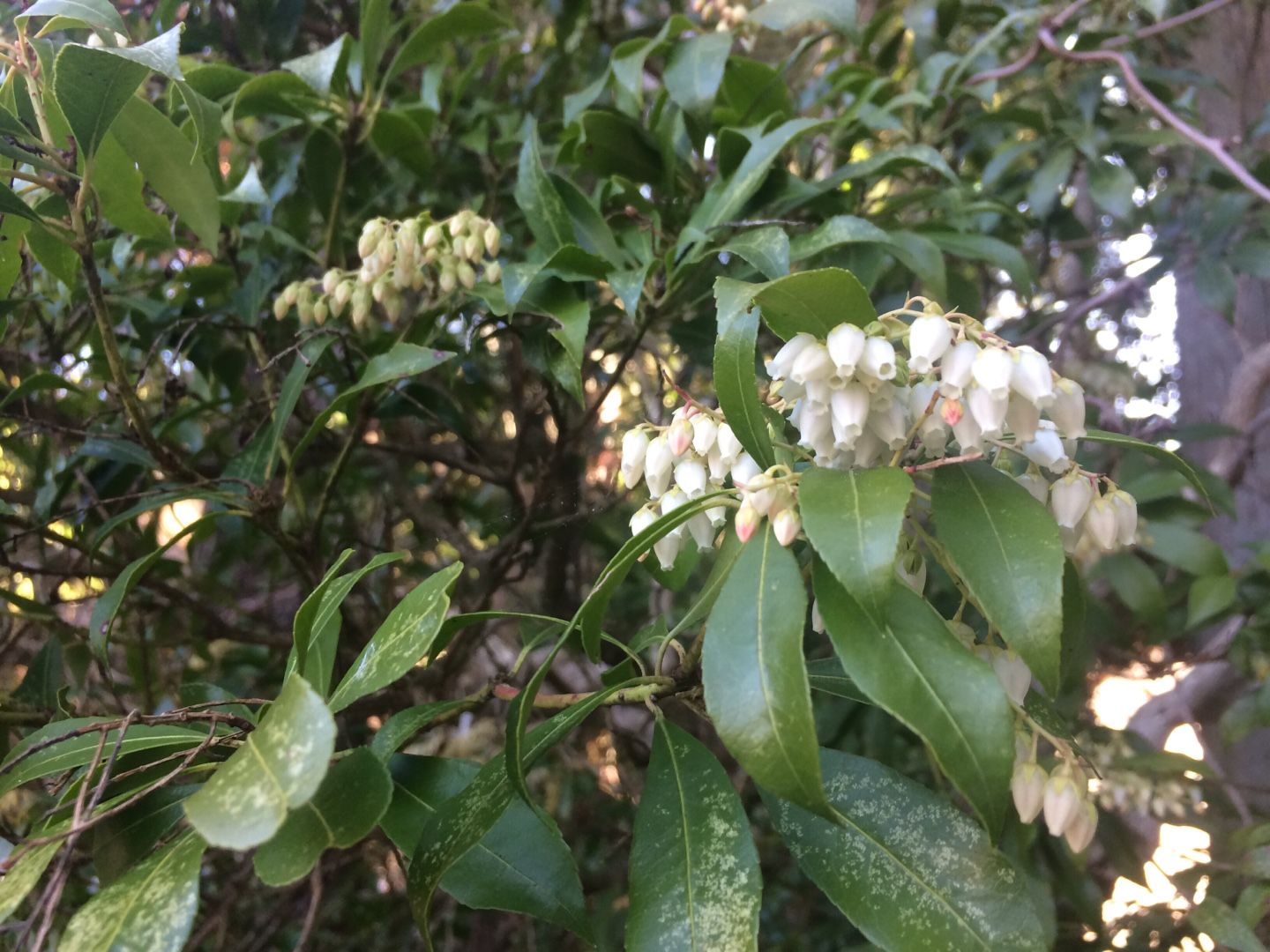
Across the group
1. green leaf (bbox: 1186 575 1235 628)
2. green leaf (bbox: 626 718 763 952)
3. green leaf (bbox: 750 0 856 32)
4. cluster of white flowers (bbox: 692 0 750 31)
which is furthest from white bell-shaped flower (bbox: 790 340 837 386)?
green leaf (bbox: 1186 575 1235 628)

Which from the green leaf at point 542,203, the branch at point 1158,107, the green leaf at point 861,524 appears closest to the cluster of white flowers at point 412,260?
the green leaf at point 542,203

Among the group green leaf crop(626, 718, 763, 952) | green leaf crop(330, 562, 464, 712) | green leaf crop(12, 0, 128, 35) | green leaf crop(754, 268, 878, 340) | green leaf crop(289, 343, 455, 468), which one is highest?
green leaf crop(12, 0, 128, 35)

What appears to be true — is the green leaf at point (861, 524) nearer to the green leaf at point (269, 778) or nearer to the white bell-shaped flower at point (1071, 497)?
the white bell-shaped flower at point (1071, 497)

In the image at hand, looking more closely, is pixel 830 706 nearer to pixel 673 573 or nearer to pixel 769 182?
pixel 673 573

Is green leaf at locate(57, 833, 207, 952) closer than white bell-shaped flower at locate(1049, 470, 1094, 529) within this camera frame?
Yes

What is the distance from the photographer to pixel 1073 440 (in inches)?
29.6

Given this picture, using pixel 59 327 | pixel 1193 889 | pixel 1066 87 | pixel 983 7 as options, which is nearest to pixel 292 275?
pixel 59 327

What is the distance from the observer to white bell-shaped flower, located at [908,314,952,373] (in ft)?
2.10

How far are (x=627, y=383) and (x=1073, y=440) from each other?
1.67m

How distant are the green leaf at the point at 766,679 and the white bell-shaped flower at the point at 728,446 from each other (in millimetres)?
179

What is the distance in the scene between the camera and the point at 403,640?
683 millimetres

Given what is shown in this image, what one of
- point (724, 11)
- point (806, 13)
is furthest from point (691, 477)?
point (724, 11)

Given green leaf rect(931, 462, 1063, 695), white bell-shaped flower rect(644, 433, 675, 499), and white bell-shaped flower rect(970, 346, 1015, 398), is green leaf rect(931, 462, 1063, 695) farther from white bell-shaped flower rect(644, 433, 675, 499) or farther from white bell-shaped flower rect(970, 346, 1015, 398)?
white bell-shaped flower rect(644, 433, 675, 499)

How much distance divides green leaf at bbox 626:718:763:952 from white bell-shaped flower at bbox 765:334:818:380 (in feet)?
1.13
